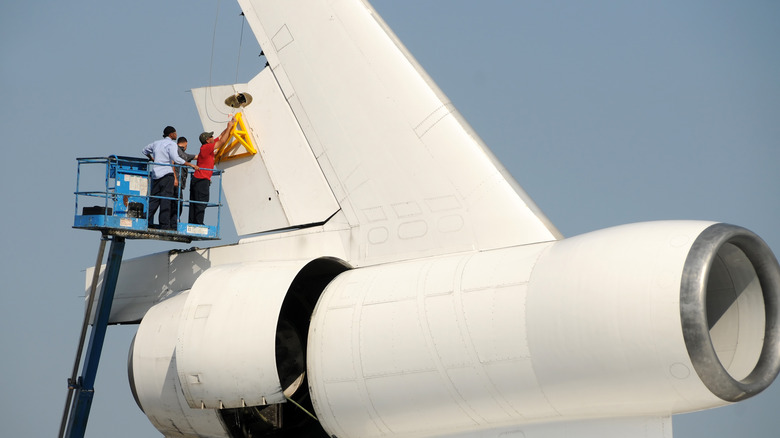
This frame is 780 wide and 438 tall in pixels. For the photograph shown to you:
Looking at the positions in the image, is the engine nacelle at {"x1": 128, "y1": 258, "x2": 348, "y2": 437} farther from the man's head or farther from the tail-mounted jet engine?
the man's head

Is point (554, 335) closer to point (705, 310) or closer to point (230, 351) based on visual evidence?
point (705, 310)

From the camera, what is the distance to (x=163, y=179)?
1310 centimetres

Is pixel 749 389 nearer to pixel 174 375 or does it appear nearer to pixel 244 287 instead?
pixel 244 287

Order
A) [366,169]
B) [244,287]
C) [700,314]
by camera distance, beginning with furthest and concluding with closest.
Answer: [366,169] < [244,287] < [700,314]

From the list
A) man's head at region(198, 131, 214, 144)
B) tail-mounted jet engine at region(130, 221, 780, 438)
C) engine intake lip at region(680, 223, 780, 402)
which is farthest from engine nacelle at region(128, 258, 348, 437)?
engine intake lip at region(680, 223, 780, 402)

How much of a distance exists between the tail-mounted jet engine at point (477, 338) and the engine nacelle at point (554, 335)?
14mm

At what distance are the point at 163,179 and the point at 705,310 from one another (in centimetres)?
761

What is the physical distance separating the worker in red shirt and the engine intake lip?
21.9ft

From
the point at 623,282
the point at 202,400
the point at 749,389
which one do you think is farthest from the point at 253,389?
the point at 749,389

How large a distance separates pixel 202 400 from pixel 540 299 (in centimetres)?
374

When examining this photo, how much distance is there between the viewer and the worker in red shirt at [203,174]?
1294cm

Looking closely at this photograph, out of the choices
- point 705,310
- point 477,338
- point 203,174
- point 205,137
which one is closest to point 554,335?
point 477,338

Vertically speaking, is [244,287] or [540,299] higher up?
[244,287]

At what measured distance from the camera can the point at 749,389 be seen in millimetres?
8297
